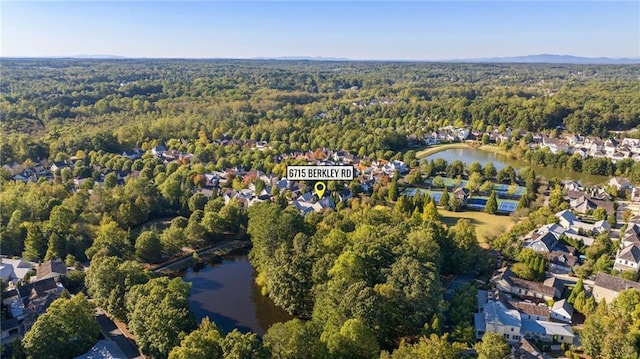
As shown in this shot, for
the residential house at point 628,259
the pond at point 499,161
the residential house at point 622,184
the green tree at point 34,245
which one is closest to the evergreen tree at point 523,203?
the residential house at point 628,259

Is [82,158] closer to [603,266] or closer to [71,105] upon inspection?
[71,105]

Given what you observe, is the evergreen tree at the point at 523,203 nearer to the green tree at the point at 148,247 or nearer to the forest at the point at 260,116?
the forest at the point at 260,116

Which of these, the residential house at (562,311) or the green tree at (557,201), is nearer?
the residential house at (562,311)

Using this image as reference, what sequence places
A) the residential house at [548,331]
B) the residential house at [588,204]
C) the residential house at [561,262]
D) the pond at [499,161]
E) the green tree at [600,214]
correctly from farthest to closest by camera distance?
the pond at [499,161], the residential house at [588,204], the green tree at [600,214], the residential house at [561,262], the residential house at [548,331]

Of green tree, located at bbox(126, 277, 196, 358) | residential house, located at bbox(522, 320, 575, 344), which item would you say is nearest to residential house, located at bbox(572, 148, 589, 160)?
residential house, located at bbox(522, 320, 575, 344)

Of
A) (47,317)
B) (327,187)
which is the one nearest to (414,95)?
(327,187)

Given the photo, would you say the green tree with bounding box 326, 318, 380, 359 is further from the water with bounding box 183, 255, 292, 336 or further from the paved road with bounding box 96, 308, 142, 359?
the paved road with bounding box 96, 308, 142, 359

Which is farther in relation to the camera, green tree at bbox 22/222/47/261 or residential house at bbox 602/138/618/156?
residential house at bbox 602/138/618/156
